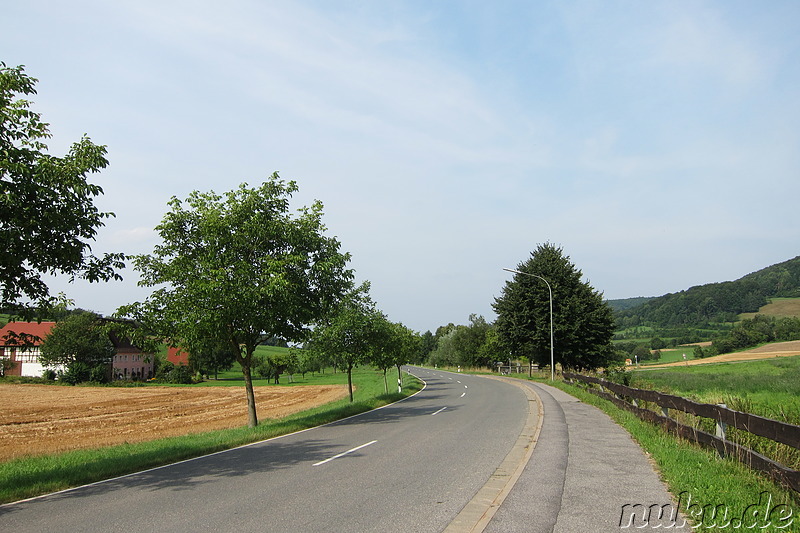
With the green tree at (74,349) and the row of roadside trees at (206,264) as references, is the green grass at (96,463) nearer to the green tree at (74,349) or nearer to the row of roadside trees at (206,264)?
the row of roadside trees at (206,264)

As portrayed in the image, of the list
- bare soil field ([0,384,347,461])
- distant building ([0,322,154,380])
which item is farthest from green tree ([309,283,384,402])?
distant building ([0,322,154,380])

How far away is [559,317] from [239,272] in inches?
1318

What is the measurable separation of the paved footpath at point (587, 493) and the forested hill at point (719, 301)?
150 m

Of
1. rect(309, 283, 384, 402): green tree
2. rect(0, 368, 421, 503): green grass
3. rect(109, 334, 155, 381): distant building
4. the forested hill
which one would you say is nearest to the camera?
rect(0, 368, 421, 503): green grass

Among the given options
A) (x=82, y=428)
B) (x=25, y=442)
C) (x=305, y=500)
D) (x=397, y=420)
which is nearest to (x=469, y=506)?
(x=305, y=500)

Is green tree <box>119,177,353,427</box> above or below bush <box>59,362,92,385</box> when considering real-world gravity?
above

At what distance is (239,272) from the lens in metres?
16.7

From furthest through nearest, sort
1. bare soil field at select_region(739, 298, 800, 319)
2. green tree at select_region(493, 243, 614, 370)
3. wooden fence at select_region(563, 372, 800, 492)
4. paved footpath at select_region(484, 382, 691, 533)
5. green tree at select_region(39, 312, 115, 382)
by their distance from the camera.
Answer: bare soil field at select_region(739, 298, 800, 319) < green tree at select_region(39, 312, 115, 382) < green tree at select_region(493, 243, 614, 370) < wooden fence at select_region(563, 372, 800, 492) < paved footpath at select_region(484, 382, 691, 533)

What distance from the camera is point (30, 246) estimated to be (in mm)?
9500

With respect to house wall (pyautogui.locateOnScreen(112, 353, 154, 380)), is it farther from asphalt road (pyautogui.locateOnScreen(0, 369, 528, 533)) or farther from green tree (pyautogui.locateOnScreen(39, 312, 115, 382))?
asphalt road (pyautogui.locateOnScreen(0, 369, 528, 533))

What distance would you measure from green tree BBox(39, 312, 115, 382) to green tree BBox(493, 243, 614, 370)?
53231 mm

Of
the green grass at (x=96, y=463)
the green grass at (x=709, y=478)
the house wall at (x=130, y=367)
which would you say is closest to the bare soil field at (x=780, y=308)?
the house wall at (x=130, y=367)

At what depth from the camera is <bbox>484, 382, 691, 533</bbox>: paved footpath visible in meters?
5.73

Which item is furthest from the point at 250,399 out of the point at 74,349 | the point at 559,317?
the point at 74,349
